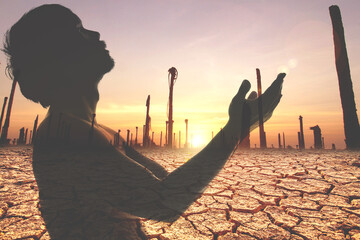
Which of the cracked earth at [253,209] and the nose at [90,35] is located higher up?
the nose at [90,35]

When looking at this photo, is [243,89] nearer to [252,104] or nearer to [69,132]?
[252,104]

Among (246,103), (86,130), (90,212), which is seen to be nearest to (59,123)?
(86,130)

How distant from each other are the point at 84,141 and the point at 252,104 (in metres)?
2.73

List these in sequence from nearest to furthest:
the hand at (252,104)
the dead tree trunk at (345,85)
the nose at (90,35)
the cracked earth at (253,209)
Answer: the cracked earth at (253,209) < the hand at (252,104) < the nose at (90,35) < the dead tree trunk at (345,85)

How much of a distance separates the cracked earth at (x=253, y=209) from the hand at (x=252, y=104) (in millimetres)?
896

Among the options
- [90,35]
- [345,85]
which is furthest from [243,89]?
[345,85]

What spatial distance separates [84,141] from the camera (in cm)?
313

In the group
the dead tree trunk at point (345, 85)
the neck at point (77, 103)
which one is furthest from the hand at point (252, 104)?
the dead tree trunk at point (345, 85)

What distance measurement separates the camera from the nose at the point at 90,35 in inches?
116

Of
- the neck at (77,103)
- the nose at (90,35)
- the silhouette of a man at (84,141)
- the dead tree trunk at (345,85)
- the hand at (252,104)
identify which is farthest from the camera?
the dead tree trunk at (345,85)

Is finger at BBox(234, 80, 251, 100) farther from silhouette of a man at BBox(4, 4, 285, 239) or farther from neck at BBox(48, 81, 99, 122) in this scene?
neck at BBox(48, 81, 99, 122)

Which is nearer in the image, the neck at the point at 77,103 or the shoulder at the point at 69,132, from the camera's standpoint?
the shoulder at the point at 69,132

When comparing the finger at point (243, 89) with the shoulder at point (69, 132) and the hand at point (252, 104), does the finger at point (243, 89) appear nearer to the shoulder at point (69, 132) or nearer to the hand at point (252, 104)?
the hand at point (252, 104)

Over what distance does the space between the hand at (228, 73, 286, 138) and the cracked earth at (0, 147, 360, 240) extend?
0.90 meters
